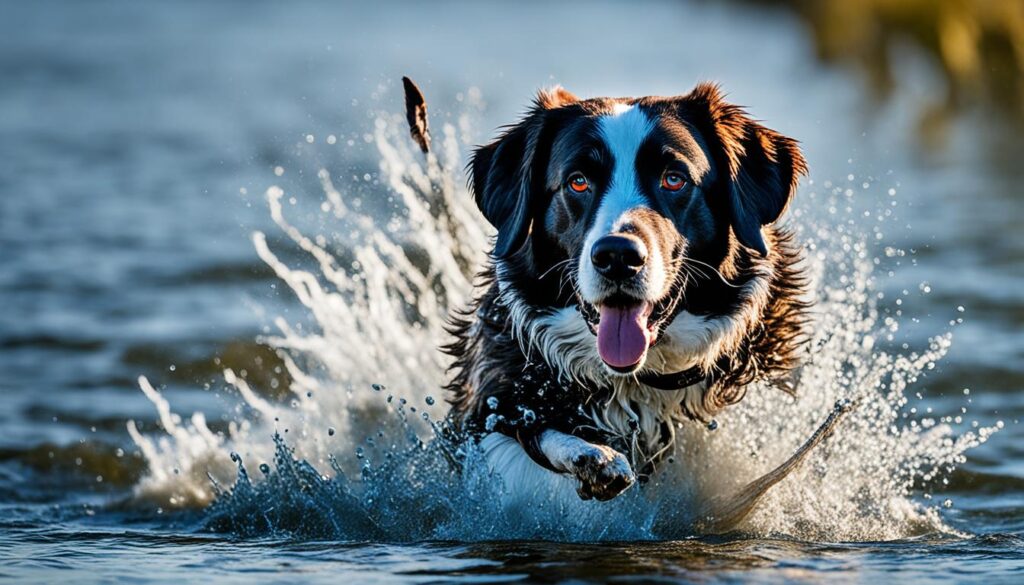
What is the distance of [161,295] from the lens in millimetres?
11500

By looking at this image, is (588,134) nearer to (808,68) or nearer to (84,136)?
(84,136)

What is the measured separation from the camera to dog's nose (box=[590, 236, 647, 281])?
550cm

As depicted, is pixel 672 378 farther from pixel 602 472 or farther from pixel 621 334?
pixel 602 472

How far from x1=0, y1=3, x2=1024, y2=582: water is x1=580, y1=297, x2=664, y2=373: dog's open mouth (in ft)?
2.47

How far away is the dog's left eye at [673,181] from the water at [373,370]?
3.57 feet

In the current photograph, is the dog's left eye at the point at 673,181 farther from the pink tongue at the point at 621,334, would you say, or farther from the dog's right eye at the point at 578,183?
the pink tongue at the point at 621,334

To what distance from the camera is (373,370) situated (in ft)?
28.1

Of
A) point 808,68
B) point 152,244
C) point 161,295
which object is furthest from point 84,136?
point 808,68

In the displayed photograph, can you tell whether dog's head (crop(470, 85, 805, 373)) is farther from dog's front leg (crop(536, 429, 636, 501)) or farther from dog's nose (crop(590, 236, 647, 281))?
dog's front leg (crop(536, 429, 636, 501))

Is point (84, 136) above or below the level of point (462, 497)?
above

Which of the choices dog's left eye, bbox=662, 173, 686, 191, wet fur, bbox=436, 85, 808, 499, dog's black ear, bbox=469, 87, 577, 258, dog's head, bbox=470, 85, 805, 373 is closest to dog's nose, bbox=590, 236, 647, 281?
dog's head, bbox=470, 85, 805, 373

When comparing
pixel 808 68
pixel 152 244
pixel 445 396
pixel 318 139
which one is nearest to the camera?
pixel 445 396

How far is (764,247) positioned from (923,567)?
52.5 inches

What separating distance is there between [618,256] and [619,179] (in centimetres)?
46
